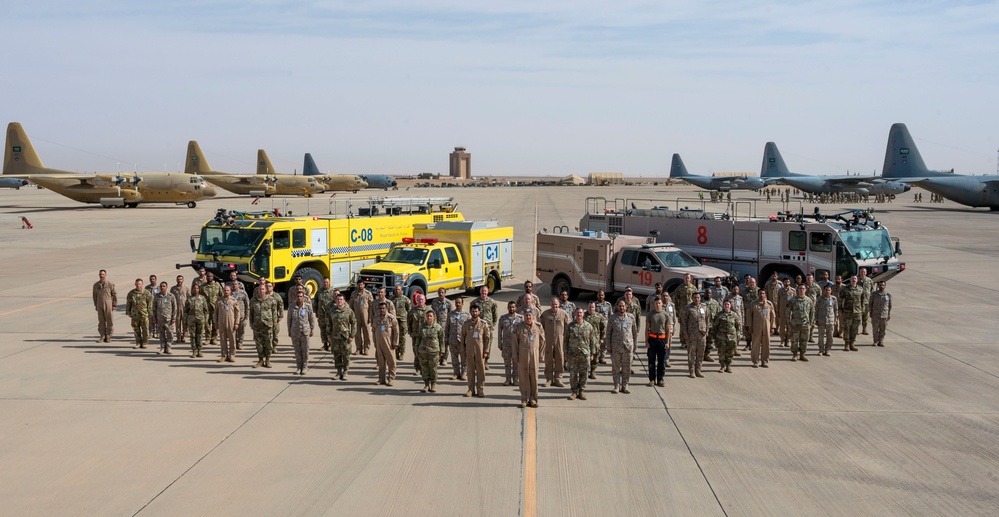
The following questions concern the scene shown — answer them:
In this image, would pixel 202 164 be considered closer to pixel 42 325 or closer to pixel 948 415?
pixel 42 325

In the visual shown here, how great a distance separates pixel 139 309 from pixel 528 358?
27.1ft

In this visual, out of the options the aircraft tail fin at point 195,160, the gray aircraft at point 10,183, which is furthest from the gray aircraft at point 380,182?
the gray aircraft at point 10,183

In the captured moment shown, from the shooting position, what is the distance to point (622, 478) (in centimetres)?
816

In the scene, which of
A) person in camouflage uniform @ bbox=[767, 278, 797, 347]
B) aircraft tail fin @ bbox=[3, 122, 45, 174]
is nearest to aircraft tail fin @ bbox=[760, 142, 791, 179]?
aircraft tail fin @ bbox=[3, 122, 45, 174]

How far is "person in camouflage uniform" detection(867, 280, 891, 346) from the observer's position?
1464 centimetres

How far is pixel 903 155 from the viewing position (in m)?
67.8

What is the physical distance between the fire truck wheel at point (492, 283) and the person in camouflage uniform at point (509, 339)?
863 cm

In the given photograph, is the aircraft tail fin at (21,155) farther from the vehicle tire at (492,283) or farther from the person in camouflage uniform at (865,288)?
the person in camouflage uniform at (865,288)

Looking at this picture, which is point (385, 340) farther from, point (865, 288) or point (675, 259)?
point (865, 288)

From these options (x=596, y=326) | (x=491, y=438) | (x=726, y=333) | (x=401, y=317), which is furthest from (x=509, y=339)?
(x=726, y=333)

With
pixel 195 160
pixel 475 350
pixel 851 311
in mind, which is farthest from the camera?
pixel 195 160

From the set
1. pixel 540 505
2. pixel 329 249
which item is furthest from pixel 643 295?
pixel 540 505

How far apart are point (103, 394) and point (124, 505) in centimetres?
452

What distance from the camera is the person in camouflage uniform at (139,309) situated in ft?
47.0
